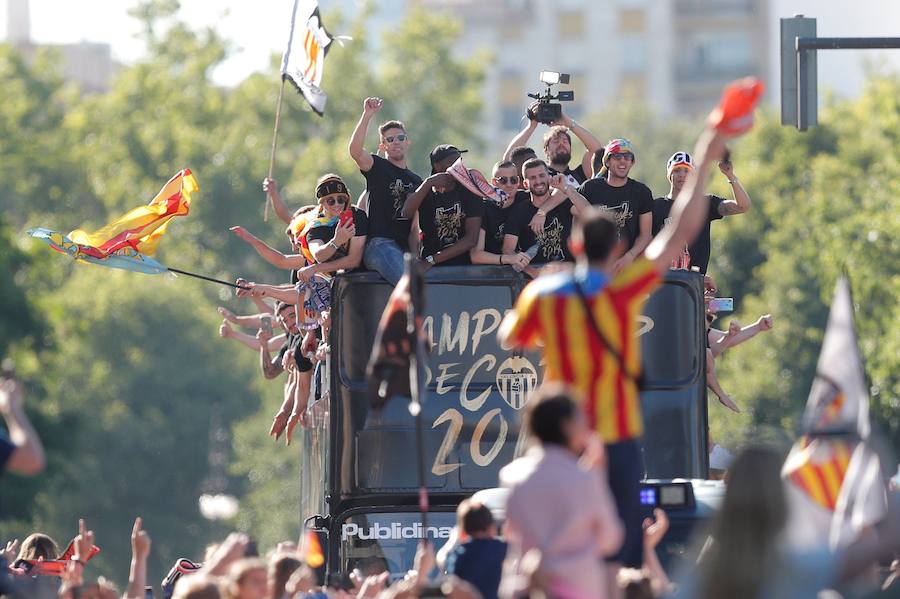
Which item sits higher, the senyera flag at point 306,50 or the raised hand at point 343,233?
the senyera flag at point 306,50

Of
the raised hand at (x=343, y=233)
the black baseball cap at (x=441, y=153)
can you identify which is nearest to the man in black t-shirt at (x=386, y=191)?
the raised hand at (x=343, y=233)

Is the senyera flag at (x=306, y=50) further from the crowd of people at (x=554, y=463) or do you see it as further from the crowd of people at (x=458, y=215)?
the crowd of people at (x=554, y=463)

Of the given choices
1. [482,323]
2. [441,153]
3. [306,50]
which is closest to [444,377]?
[482,323]

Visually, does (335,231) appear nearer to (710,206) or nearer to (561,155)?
(561,155)

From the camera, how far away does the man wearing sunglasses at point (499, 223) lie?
50.8ft

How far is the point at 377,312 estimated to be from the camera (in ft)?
50.3

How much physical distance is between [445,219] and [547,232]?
70 centimetres

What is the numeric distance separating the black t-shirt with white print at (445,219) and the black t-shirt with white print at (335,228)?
0.38 m

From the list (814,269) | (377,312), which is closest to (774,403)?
(814,269)

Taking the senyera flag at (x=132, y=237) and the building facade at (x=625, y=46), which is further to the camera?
the building facade at (x=625, y=46)

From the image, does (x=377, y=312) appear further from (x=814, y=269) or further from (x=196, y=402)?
(x=196, y=402)

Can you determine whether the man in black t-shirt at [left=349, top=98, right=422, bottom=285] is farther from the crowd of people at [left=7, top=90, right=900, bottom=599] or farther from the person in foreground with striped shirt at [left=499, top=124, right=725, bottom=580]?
the person in foreground with striped shirt at [left=499, top=124, right=725, bottom=580]

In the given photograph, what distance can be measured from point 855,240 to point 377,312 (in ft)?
89.6

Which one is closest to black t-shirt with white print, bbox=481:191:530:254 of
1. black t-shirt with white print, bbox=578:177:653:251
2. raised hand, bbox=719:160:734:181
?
black t-shirt with white print, bbox=578:177:653:251
